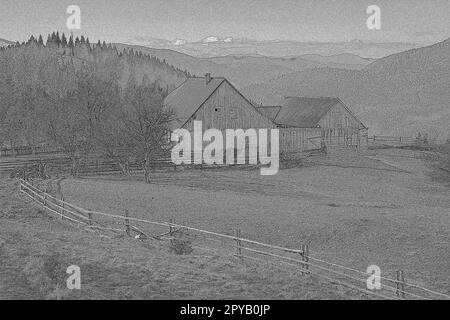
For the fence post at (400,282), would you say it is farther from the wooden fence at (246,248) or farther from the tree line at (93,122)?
the tree line at (93,122)

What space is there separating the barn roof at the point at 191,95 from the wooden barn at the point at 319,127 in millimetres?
11359

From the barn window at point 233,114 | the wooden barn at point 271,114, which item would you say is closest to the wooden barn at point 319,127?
the wooden barn at point 271,114

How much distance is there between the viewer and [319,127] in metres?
67.1

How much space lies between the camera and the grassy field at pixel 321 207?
21969 millimetres

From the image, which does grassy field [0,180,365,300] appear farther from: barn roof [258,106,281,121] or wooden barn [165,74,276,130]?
barn roof [258,106,281,121]

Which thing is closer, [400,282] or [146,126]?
[400,282]

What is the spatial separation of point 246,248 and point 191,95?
42698mm

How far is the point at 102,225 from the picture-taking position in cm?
2473

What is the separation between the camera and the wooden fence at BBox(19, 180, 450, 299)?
1627cm

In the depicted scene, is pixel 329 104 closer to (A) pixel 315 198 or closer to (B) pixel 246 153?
(B) pixel 246 153

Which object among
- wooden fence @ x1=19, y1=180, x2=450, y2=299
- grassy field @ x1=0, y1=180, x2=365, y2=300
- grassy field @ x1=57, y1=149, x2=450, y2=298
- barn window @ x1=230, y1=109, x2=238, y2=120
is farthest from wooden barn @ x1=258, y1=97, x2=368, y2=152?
grassy field @ x1=0, y1=180, x2=365, y2=300

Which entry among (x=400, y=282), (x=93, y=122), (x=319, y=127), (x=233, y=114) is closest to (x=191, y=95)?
(x=233, y=114)

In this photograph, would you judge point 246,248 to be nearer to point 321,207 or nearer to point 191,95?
point 321,207
